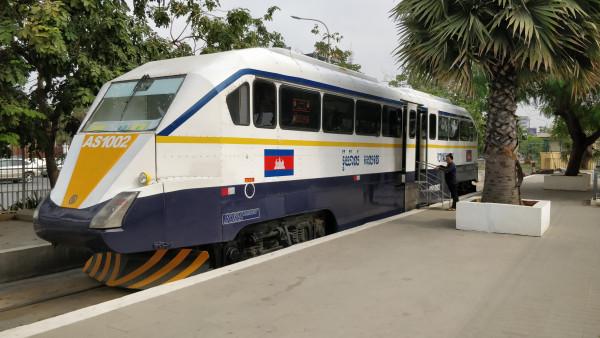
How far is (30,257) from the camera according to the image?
8148mm

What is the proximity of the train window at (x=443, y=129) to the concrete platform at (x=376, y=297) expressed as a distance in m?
7.05

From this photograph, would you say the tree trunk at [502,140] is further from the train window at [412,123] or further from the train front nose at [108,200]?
the train front nose at [108,200]

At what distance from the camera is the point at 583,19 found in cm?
904

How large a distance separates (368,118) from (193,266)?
16.9 ft

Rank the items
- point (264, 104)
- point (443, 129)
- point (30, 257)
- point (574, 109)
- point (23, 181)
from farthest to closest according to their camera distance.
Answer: point (574, 109) → point (443, 129) → point (23, 181) → point (30, 257) → point (264, 104)

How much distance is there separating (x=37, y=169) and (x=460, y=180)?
12.9 meters

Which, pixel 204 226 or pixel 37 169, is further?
pixel 37 169

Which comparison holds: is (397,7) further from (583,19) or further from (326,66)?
(583,19)

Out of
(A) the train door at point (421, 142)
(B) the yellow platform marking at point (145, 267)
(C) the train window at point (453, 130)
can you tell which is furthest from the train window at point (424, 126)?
(B) the yellow platform marking at point (145, 267)

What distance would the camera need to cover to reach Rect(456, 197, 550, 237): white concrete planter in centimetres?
902

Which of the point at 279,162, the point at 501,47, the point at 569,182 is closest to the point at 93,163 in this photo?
the point at 279,162

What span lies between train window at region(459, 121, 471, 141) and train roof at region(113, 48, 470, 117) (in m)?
7.74

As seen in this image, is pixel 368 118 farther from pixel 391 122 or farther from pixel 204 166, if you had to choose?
pixel 204 166

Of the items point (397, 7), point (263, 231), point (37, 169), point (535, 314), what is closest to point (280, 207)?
point (263, 231)
